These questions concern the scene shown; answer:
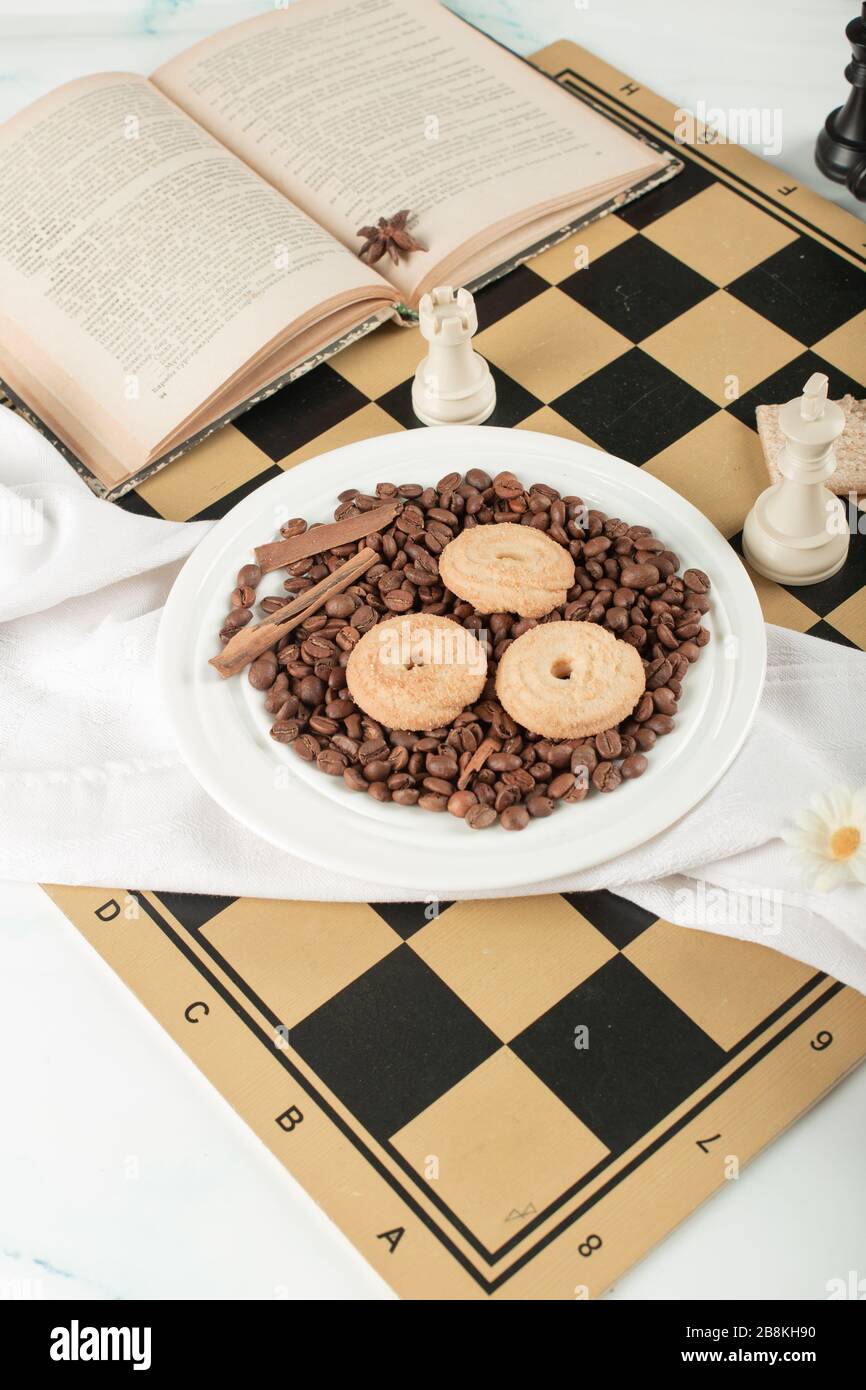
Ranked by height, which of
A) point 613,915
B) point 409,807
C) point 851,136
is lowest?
point 613,915

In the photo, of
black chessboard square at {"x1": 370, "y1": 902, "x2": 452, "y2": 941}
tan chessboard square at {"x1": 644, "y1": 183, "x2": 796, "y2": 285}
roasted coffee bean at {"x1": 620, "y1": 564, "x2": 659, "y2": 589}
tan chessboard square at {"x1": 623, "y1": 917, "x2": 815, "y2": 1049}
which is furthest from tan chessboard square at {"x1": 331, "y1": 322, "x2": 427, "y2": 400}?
tan chessboard square at {"x1": 623, "y1": 917, "x2": 815, "y2": 1049}

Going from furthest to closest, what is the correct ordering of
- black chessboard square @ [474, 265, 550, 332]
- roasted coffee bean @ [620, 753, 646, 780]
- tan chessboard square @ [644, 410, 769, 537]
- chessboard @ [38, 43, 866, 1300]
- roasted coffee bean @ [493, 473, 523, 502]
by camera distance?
black chessboard square @ [474, 265, 550, 332], tan chessboard square @ [644, 410, 769, 537], roasted coffee bean @ [493, 473, 523, 502], roasted coffee bean @ [620, 753, 646, 780], chessboard @ [38, 43, 866, 1300]

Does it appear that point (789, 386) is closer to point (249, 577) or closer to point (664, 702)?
point (664, 702)

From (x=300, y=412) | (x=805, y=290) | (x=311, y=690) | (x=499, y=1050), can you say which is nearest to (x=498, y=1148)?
(x=499, y=1050)

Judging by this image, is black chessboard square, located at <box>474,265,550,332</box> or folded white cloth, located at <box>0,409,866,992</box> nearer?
folded white cloth, located at <box>0,409,866,992</box>

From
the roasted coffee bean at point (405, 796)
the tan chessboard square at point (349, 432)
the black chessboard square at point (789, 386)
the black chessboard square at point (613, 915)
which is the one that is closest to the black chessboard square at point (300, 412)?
the tan chessboard square at point (349, 432)

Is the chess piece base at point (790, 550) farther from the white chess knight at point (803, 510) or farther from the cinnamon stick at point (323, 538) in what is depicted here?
the cinnamon stick at point (323, 538)

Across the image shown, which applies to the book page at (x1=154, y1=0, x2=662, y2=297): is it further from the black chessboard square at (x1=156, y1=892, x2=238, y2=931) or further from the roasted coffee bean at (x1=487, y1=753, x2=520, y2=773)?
the black chessboard square at (x1=156, y1=892, x2=238, y2=931)
